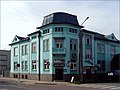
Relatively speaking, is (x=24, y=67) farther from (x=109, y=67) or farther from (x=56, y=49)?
(x=109, y=67)

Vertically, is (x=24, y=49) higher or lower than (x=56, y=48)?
higher

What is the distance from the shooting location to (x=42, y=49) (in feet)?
145

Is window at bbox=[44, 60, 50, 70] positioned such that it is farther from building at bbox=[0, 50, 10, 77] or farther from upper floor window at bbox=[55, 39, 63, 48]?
building at bbox=[0, 50, 10, 77]

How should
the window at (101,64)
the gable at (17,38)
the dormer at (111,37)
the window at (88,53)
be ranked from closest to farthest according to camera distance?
the window at (88,53), the window at (101,64), the dormer at (111,37), the gable at (17,38)

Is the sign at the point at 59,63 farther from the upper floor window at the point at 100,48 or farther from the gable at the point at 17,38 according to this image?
the gable at the point at 17,38

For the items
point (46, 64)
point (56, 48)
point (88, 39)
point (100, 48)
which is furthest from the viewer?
point (100, 48)

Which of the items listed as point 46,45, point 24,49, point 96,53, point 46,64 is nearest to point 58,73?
point 46,64

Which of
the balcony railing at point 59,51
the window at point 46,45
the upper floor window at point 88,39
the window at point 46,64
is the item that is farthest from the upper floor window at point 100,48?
the window at point 46,64

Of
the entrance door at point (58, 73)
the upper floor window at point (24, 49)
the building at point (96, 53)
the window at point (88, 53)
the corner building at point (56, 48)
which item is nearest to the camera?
the corner building at point (56, 48)

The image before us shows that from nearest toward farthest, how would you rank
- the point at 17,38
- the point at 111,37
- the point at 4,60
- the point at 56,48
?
the point at 56,48 → the point at 111,37 → the point at 17,38 → the point at 4,60

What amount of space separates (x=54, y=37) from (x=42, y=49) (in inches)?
159

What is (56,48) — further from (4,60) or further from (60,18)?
(4,60)

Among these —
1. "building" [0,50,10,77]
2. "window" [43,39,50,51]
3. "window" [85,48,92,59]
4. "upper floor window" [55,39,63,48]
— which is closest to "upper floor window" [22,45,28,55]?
"window" [43,39,50,51]

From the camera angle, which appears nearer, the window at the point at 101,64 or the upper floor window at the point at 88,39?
the upper floor window at the point at 88,39
